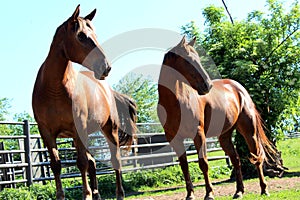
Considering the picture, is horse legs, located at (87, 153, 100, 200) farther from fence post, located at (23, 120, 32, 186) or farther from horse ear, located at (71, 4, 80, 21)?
fence post, located at (23, 120, 32, 186)

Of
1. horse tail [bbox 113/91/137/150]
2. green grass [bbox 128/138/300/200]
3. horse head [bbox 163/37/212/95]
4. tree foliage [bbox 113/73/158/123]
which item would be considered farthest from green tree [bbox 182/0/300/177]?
tree foliage [bbox 113/73/158/123]

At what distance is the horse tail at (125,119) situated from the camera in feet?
25.1

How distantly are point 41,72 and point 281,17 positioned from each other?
25.7 ft

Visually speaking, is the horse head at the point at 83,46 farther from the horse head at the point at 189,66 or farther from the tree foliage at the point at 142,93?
the tree foliage at the point at 142,93

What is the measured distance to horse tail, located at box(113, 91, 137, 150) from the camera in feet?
25.1

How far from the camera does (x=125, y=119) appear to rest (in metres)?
7.79

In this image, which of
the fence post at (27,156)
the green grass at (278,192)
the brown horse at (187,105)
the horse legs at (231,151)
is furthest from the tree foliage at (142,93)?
the brown horse at (187,105)

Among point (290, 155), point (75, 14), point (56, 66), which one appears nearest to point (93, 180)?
point (56, 66)

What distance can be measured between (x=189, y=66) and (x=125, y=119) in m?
2.37

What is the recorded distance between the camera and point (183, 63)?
593cm

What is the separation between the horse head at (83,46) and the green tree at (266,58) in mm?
6550

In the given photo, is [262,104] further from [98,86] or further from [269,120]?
[98,86]

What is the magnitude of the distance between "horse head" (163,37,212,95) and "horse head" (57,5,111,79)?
5.34 ft

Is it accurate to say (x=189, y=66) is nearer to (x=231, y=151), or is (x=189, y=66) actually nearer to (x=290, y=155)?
(x=231, y=151)
